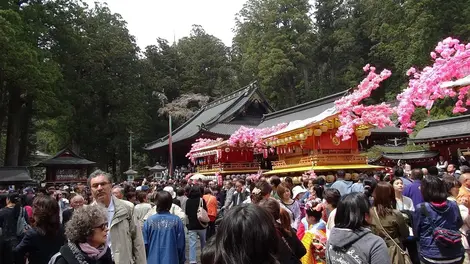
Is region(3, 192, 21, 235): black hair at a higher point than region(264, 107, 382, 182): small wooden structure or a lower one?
lower

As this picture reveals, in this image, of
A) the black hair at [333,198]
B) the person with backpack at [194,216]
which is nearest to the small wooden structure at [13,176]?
the person with backpack at [194,216]

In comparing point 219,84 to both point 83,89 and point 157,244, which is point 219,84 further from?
point 157,244

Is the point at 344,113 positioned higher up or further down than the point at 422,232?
higher up

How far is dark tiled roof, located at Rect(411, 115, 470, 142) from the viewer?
20.2 metres

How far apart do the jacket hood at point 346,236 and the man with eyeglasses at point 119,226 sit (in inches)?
83.1

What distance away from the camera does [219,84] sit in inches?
1998

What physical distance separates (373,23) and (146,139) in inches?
993

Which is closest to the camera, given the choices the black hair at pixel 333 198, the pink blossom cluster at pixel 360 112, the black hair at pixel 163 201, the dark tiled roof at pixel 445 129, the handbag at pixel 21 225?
the black hair at pixel 333 198

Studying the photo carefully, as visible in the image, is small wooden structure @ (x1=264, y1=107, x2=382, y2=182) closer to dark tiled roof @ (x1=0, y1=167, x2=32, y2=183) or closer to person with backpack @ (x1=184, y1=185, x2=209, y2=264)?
person with backpack @ (x1=184, y1=185, x2=209, y2=264)

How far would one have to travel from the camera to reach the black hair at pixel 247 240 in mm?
1865

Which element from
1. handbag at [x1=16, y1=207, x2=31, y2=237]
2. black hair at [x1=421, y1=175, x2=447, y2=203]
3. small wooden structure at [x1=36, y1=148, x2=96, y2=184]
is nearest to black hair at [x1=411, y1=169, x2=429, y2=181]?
black hair at [x1=421, y1=175, x2=447, y2=203]

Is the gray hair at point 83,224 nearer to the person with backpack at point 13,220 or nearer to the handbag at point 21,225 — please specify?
the person with backpack at point 13,220

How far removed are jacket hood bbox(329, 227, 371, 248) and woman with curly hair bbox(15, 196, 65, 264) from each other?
259 centimetres

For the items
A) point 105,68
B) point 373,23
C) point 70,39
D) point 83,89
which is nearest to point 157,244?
point 70,39
